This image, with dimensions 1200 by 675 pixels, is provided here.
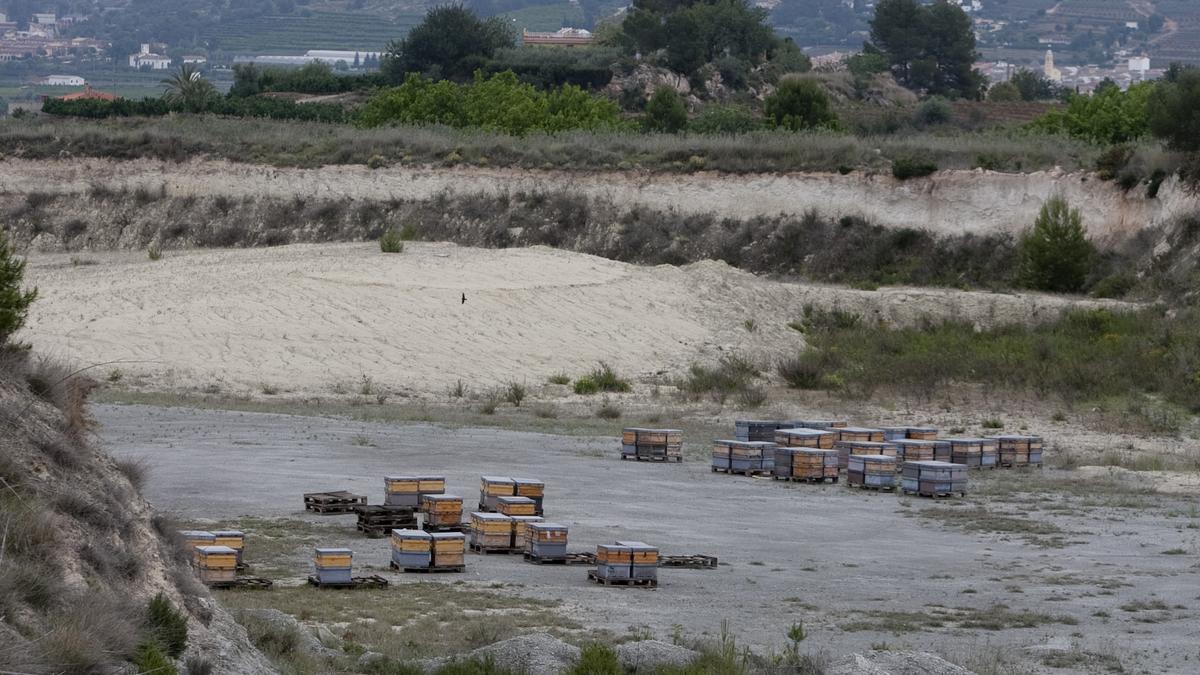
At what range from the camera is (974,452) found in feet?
94.6

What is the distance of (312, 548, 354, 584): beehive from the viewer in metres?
17.5

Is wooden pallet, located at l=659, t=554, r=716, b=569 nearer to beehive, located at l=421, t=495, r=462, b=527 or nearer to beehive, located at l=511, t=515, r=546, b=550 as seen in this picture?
beehive, located at l=511, t=515, r=546, b=550

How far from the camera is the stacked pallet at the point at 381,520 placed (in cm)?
2111

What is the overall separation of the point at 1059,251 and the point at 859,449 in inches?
906

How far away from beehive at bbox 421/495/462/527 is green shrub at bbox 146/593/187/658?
847 centimetres

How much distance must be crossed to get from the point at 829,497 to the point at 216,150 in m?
42.0

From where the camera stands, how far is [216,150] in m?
62.8

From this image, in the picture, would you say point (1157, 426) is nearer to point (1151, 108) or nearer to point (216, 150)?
point (1151, 108)

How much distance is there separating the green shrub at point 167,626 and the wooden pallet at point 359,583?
18.0 feet

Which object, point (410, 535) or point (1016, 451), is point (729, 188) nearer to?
point (1016, 451)

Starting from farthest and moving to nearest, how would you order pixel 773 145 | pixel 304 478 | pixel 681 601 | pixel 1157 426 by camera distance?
1. pixel 773 145
2. pixel 1157 426
3. pixel 304 478
4. pixel 681 601

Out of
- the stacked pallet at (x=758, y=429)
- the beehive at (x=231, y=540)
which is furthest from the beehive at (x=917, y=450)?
the beehive at (x=231, y=540)

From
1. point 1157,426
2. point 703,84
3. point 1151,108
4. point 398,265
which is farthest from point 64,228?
point 703,84

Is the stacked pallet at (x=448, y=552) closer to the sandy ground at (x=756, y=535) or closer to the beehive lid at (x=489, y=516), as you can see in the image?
the sandy ground at (x=756, y=535)
